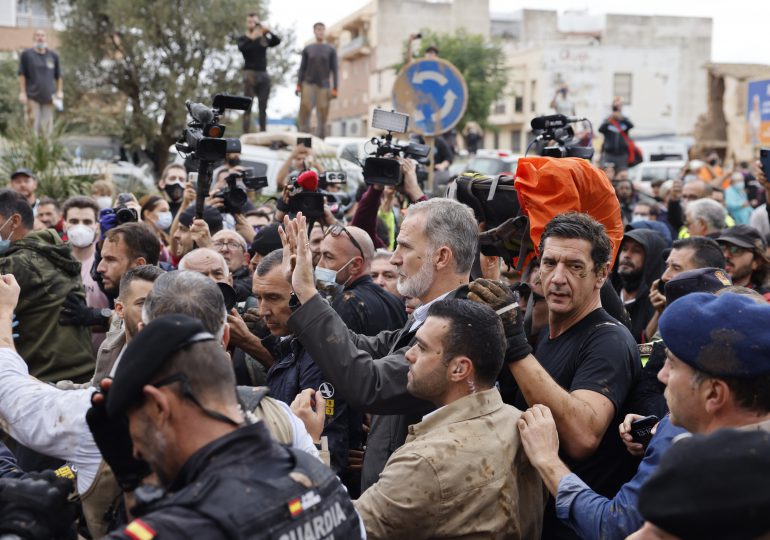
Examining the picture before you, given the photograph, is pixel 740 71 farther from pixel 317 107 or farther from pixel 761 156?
pixel 761 156

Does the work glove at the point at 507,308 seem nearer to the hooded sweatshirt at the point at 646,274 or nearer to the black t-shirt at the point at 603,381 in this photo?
the black t-shirt at the point at 603,381

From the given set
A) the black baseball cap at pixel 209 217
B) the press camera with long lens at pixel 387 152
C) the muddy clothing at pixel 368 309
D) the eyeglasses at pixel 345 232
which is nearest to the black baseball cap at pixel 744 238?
the press camera with long lens at pixel 387 152

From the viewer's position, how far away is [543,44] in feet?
178

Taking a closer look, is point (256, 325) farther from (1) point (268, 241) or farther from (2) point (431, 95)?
(2) point (431, 95)

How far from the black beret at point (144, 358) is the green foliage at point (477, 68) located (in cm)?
4574

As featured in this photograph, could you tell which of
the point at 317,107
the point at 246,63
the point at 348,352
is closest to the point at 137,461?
the point at 348,352

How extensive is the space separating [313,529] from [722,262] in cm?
403

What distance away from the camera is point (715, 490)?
1.86 m

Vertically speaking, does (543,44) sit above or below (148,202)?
above

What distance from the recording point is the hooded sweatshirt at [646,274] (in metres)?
6.90

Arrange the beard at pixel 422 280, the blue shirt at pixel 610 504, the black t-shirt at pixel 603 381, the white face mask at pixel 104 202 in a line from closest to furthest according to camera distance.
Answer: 1. the blue shirt at pixel 610 504
2. the black t-shirt at pixel 603 381
3. the beard at pixel 422 280
4. the white face mask at pixel 104 202

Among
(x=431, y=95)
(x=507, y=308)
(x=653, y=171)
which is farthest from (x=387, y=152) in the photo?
(x=653, y=171)

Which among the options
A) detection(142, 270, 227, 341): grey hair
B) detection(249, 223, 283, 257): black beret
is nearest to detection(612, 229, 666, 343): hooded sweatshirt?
detection(249, 223, 283, 257): black beret

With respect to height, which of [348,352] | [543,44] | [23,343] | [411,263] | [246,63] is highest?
[543,44]
